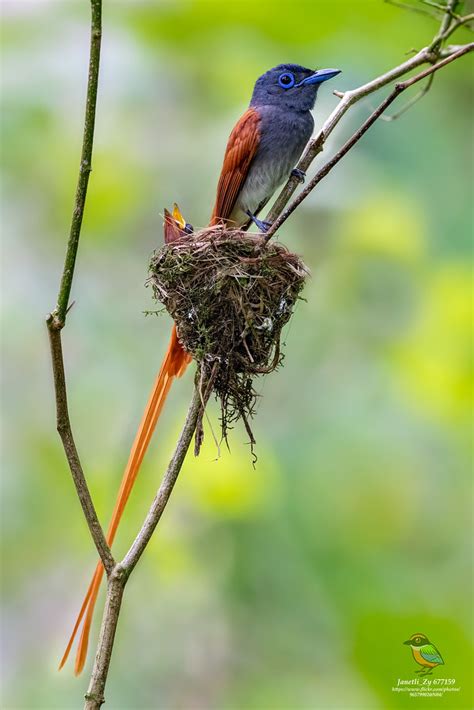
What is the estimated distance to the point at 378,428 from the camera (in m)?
4.13

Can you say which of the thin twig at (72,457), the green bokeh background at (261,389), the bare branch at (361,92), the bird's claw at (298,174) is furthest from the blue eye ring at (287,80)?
the thin twig at (72,457)

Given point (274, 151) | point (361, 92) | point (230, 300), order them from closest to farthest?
point (361, 92), point (230, 300), point (274, 151)

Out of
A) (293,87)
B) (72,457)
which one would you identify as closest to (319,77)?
(293,87)

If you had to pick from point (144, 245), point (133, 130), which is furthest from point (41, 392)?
point (133, 130)

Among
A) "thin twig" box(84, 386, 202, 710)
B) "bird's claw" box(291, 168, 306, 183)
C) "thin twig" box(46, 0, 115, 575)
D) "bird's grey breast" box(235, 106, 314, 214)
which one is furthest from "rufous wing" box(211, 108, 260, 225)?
"thin twig" box(46, 0, 115, 575)

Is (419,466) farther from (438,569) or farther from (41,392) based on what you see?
(41,392)

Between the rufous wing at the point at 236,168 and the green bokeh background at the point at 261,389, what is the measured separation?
554mm

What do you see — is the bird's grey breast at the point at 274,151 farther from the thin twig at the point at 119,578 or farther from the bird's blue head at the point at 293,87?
the thin twig at the point at 119,578

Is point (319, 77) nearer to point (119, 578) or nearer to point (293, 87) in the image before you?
point (293, 87)

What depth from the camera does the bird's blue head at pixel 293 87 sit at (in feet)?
11.3

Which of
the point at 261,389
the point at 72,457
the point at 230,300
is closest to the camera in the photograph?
the point at 72,457

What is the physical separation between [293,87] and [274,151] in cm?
31

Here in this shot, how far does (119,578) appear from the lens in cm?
192

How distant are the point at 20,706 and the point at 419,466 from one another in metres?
2.07
